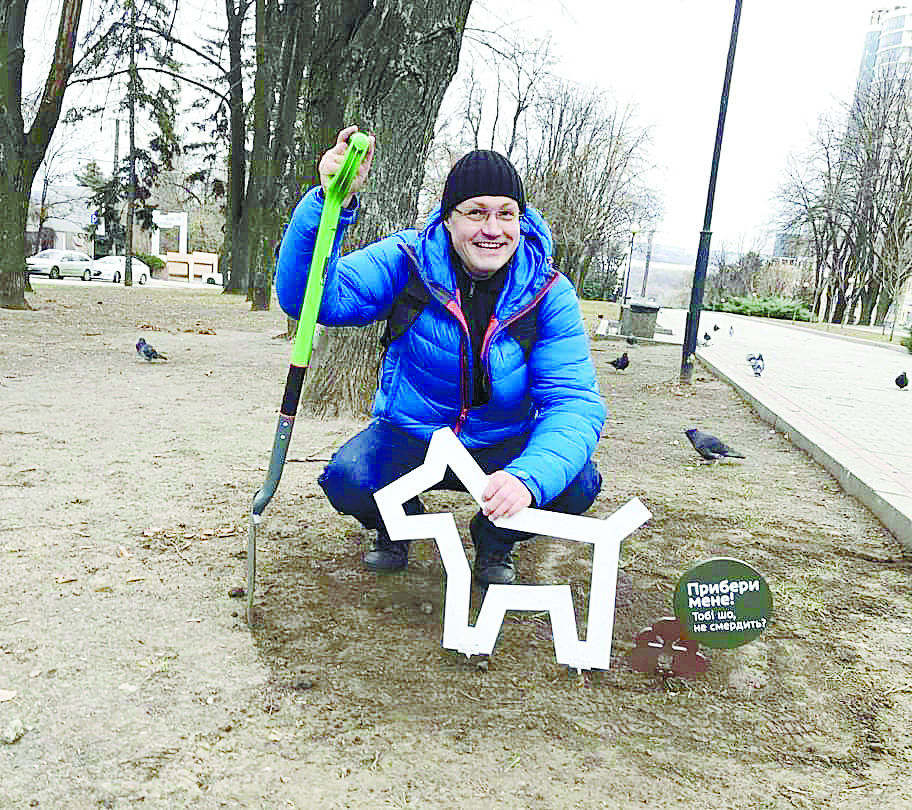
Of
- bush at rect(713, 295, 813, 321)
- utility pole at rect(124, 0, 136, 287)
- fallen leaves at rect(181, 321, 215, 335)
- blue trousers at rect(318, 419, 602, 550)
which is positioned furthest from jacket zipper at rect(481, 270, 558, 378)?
bush at rect(713, 295, 813, 321)

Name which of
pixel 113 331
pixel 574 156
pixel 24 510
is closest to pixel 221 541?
pixel 24 510

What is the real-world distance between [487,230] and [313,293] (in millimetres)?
558

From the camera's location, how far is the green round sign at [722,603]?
2484mm

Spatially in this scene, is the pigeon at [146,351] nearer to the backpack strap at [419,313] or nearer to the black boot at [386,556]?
the black boot at [386,556]

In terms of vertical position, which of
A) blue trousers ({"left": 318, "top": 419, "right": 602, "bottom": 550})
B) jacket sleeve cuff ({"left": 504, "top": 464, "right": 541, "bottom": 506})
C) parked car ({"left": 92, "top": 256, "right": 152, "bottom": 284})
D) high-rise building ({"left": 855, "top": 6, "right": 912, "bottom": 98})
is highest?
high-rise building ({"left": 855, "top": 6, "right": 912, "bottom": 98})

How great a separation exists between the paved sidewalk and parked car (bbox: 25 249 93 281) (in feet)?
101

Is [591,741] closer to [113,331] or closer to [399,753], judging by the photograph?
[399,753]

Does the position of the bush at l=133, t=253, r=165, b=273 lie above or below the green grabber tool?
below

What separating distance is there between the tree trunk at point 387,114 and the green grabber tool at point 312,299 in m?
3.37

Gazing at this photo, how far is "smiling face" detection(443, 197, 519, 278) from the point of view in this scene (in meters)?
2.69

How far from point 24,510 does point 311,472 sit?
4.69ft

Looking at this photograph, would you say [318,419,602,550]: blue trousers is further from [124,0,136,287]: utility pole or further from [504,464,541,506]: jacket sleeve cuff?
[124,0,136,287]: utility pole

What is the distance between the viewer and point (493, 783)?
2025 millimetres

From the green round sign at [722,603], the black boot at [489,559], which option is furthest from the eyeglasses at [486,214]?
the green round sign at [722,603]
